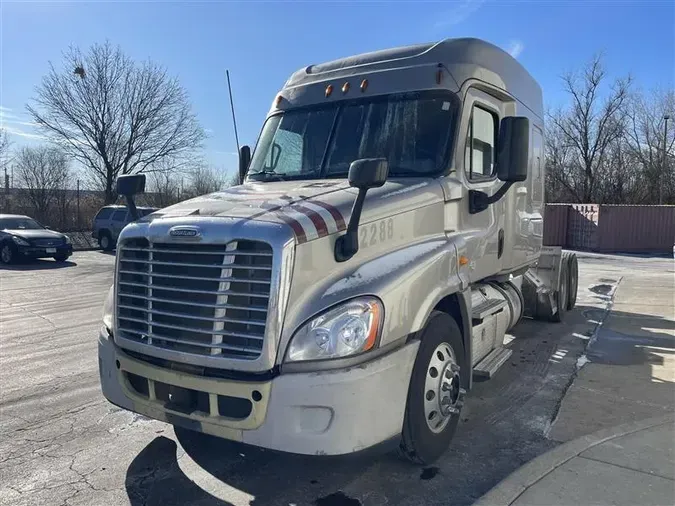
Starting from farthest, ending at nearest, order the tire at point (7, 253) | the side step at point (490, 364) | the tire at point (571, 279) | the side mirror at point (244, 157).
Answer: the tire at point (7, 253), the tire at point (571, 279), the side mirror at point (244, 157), the side step at point (490, 364)

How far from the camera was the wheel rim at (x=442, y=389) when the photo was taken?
373 cm

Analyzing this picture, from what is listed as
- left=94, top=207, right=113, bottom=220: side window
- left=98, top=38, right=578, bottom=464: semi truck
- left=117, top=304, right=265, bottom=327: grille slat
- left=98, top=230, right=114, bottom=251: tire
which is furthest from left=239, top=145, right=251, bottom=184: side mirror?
left=94, top=207, right=113, bottom=220: side window

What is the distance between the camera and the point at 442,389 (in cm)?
384

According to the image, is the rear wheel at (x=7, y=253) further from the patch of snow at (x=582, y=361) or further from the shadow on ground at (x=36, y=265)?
the patch of snow at (x=582, y=361)

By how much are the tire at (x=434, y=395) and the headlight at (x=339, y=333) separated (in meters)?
0.60

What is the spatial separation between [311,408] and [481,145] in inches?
116

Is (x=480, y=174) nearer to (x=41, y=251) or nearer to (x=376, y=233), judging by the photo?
(x=376, y=233)

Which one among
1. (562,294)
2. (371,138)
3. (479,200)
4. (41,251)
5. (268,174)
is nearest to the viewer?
(371,138)

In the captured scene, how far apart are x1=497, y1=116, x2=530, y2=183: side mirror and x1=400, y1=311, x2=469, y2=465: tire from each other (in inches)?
49.8

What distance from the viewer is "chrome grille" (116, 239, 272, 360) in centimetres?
302

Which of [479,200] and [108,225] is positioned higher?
[479,200]

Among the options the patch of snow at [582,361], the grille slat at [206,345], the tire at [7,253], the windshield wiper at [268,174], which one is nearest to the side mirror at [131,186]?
the windshield wiper at [268,174]

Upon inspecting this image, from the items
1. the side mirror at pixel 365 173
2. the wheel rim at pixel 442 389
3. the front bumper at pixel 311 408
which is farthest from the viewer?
the wheel rim at pixel 442 389

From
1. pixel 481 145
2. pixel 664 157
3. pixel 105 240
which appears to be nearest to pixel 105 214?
pixel 105 240
